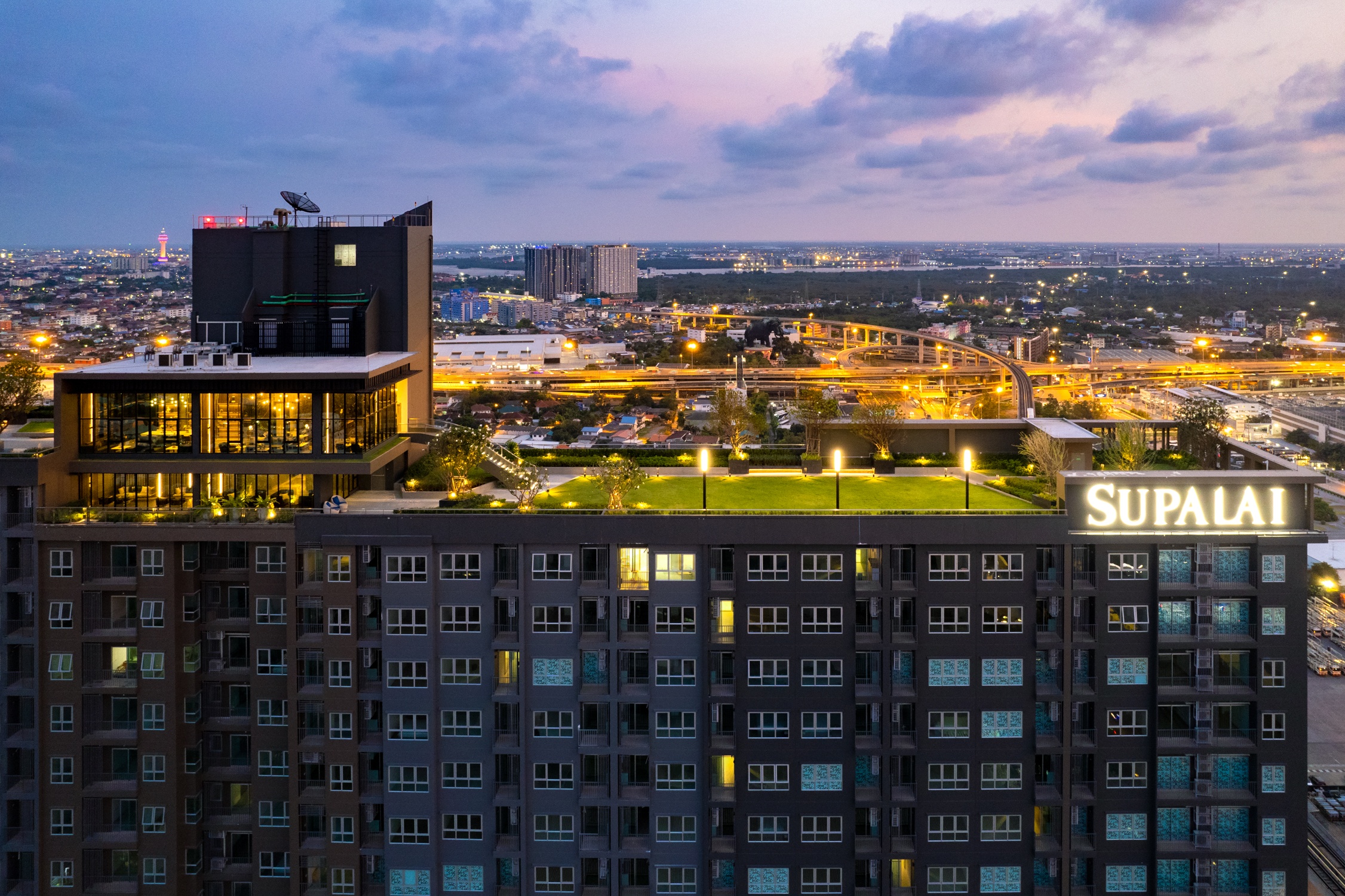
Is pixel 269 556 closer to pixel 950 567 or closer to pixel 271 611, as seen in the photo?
pixel 271 611

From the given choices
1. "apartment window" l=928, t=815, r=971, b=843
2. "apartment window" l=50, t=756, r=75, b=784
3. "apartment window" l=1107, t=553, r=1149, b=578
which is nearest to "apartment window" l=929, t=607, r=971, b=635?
"apartment window" l=1107, t=553, r=1149, b=578

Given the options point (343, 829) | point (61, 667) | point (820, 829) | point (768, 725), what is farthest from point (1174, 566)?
point (61, 667)

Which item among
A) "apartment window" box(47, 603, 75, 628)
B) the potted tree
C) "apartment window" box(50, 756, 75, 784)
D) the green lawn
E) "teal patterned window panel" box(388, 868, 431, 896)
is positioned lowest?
"teal patterned window panel" box(388, 868, 431, 896)

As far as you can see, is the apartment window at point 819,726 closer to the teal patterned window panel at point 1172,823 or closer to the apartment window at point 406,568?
the teal patterned window panel at point 1172,823

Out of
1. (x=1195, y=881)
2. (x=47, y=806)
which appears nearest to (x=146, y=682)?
(x=47, y=806)

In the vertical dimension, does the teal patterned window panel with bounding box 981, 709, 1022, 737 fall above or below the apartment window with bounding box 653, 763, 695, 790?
above

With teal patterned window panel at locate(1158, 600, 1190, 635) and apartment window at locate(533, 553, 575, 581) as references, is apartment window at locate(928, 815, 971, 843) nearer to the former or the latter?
teal patterned window panel at locate(1158, 600, 1190, 635)
